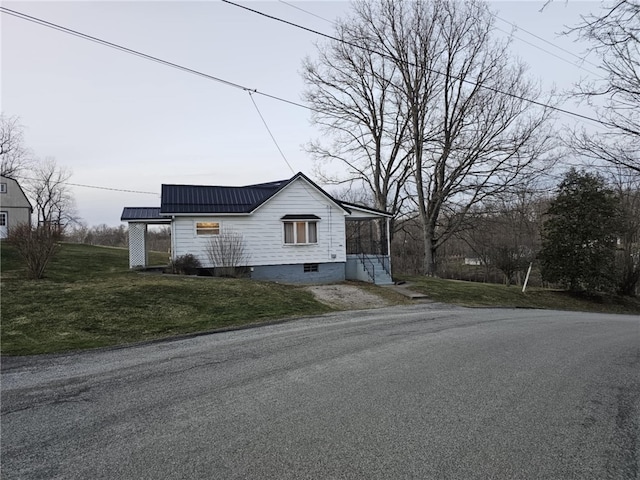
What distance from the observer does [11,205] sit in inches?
1358

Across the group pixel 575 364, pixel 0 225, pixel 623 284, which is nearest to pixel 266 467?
pixel 575 364

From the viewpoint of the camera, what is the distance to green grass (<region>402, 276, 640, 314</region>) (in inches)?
729

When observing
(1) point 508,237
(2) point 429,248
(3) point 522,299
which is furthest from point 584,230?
(1) point 508,237

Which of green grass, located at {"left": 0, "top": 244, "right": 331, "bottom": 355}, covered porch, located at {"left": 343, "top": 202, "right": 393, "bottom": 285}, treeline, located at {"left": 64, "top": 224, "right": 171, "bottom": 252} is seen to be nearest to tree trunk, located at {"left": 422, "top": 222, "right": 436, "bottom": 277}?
covered porch, located at {"left": 343, "top": 202, "right": 393, "bottom": 285}

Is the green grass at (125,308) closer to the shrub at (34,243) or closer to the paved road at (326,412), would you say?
the shrub at (34,243)

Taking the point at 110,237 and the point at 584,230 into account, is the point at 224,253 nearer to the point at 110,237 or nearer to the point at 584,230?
the point at 584,230

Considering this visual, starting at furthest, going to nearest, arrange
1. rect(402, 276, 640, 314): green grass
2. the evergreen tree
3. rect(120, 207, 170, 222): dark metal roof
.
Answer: rect(120, 207, 170, 222): dark metal roof, the evergreen tree, rect(402, 276, 640, 314): green grass

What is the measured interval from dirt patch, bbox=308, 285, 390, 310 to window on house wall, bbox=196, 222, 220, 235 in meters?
5.19

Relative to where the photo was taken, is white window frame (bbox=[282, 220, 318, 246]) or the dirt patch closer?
the dirt patch

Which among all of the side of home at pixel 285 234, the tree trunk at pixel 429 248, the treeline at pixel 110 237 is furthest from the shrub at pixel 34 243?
the treeline at pixel 110 237

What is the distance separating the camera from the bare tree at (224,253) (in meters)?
19.4

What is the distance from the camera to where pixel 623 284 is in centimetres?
2552

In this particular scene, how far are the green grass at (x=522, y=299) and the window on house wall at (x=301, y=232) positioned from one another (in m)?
5.39

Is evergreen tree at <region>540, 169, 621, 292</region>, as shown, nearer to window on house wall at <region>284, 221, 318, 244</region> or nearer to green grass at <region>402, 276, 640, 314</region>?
green grass at <region>402, 276, 640, 314</region>
